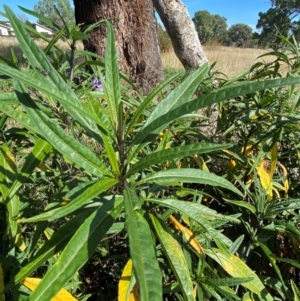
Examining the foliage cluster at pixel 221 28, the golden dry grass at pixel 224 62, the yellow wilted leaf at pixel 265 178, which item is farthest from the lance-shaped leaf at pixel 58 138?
the foliage cluster at pixel 221 28

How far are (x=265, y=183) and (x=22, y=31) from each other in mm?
622

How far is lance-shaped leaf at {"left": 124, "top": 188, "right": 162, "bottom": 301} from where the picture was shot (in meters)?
0.37

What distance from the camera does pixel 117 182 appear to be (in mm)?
519

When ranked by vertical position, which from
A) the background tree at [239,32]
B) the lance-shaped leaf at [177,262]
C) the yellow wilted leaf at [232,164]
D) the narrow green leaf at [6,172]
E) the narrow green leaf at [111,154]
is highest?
the background tree at [239,32]

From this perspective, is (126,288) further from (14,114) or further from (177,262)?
(14,114)

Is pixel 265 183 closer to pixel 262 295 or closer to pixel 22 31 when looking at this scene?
pixel 262 295

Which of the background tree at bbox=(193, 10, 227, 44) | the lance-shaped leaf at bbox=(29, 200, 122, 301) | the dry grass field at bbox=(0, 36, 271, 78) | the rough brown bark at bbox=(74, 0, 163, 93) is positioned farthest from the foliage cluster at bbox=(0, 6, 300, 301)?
the background tree at bbox=(193, 10, 227, 44)

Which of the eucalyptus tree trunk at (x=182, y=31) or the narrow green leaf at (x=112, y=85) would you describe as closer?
the narrow green leaf at (x=112, y=85)

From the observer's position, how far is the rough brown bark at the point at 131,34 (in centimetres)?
254

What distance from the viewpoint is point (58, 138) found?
496 mm

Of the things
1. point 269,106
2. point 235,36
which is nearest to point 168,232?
point 269,106

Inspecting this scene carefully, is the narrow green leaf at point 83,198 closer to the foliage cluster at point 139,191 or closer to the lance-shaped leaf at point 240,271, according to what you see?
the foliage cluster at point 139,191

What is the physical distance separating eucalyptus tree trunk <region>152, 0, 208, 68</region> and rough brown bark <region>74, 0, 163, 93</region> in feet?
0.44

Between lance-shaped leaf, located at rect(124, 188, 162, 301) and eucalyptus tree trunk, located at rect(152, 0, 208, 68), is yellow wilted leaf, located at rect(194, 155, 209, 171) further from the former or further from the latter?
eucalyptus tree trunk, located at rect(152, 0, 208, 68)
